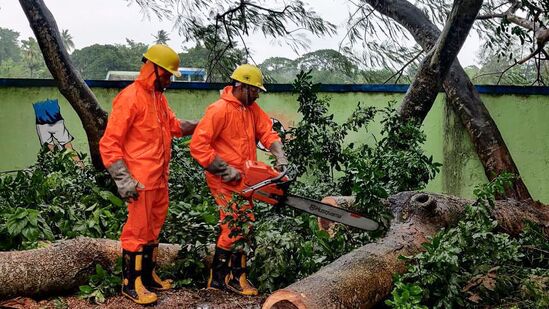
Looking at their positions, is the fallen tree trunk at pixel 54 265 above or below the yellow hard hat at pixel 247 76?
below

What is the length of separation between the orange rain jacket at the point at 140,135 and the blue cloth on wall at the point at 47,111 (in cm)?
449

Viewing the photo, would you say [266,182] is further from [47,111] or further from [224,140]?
[47,111]

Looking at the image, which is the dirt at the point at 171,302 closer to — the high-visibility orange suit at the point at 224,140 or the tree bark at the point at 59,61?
the high-visibility orange suit at the point at 224,140

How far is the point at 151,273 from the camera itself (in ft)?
13.7

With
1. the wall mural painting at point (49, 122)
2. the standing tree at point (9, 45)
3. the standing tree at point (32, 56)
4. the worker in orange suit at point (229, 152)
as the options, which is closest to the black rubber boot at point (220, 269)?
the worker in orange suit at point (229, 152)

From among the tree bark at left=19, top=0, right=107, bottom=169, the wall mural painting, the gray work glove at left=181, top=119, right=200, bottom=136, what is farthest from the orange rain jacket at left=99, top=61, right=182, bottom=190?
the wall mural painting

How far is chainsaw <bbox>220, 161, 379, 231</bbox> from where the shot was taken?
3998 mm

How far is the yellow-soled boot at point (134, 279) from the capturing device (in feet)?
12.9

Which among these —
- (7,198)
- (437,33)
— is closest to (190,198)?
(7,198)

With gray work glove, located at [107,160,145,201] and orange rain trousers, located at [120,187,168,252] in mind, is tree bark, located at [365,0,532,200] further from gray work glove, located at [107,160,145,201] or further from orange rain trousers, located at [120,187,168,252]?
gray work glove, located at [107,160,145,201]

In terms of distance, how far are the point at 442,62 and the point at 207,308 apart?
416 centimetres

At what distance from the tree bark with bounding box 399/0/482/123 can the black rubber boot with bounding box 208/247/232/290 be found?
3.06 m

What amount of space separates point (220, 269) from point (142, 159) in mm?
951

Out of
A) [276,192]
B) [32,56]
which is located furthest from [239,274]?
[32,56]
